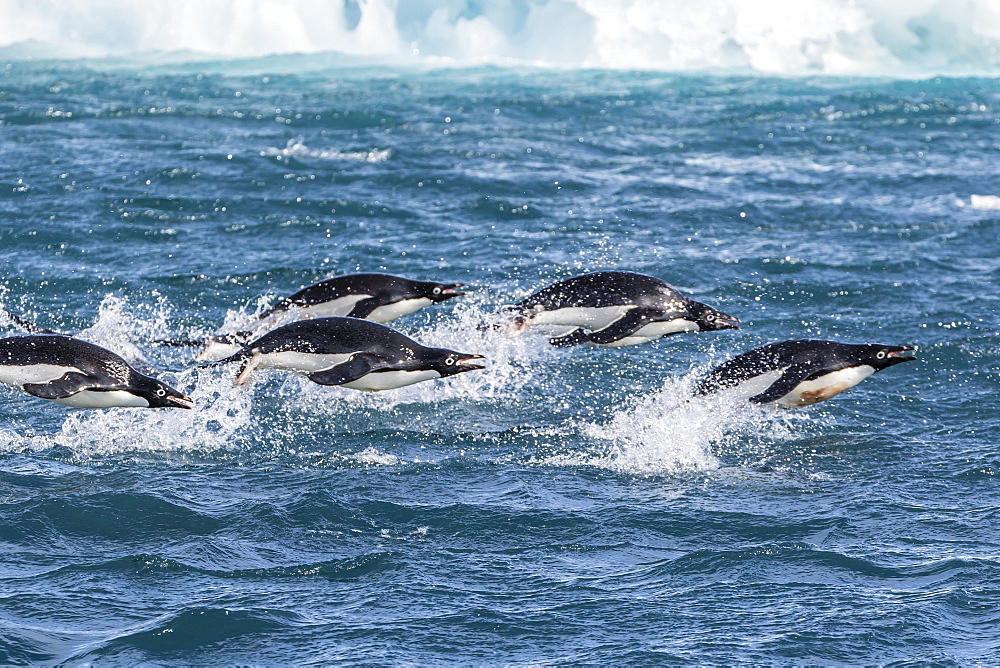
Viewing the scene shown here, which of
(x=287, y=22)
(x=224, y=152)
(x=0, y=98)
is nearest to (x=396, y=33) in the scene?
(x=287, y=22)

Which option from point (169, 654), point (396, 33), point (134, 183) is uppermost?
point (396, 33)

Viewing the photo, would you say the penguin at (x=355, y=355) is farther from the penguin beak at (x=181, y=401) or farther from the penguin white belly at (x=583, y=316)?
the penguin white belly at (x=583, y=316)

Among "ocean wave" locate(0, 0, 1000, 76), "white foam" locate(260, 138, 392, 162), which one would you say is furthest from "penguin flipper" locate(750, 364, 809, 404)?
"ocean wave" locate(0, 0, 1000, 76)

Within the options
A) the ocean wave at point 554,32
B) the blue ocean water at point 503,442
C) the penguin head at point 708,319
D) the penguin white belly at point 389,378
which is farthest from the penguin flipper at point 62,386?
the ocean wave at point 554,32

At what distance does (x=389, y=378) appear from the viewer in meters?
7.90

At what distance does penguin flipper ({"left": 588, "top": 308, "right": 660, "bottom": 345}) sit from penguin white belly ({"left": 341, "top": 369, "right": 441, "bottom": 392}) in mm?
1356

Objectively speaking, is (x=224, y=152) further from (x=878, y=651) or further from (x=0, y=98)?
(x=878, y=651)

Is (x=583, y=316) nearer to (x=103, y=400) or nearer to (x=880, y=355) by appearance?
(x=880, y=355)

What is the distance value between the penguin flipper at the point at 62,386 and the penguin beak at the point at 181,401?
0.47 metres

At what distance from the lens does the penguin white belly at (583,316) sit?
900cm

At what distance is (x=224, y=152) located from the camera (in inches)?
770

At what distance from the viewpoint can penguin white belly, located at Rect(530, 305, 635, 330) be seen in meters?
9.00

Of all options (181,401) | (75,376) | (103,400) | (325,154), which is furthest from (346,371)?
(325,154)

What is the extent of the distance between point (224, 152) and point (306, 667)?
50.1 feet
